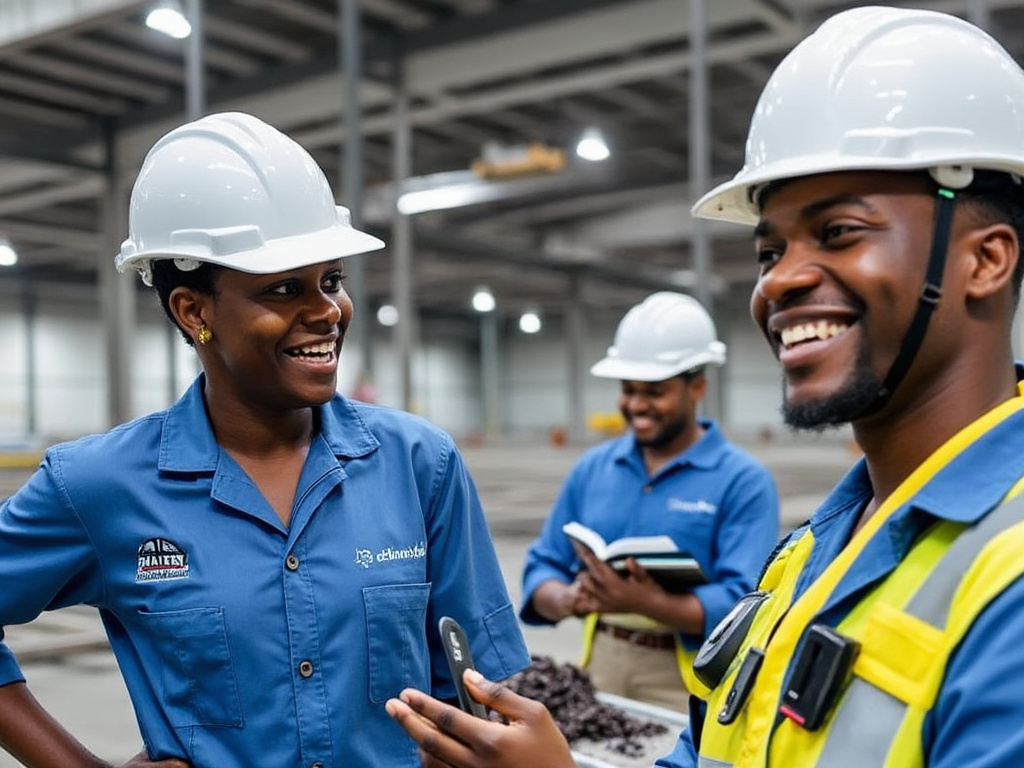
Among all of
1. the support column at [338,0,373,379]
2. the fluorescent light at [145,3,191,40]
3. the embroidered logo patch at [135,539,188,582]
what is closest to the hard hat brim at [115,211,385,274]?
the embroidered logo patch at [135,539,188,582]

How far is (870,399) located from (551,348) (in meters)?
31.8

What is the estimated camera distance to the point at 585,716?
2.74 metres

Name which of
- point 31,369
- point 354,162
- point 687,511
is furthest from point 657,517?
point 31,369

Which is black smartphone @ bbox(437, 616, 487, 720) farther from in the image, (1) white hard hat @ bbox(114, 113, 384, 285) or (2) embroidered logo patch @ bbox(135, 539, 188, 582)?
(1) white hard hat @ bbox(114, 113, 384, 285)

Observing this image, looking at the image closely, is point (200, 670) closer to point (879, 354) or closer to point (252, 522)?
point (252, 522)

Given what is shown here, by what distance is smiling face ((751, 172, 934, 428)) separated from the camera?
3.25 feet

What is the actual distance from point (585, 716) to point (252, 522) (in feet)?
5.15

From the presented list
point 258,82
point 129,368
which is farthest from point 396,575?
point 129,368

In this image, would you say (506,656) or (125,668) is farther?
(506,656)

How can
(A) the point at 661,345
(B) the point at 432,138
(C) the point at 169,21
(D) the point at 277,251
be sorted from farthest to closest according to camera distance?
(B) the point at 432,138 < (C) the point at 169,21 < (A) the point at 661,345 < (D) the point at 277,251

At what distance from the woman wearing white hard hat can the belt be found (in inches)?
50.4

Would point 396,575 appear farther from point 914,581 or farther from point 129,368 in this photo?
point 129,368

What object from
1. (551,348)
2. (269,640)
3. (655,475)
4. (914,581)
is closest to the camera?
(914,581)

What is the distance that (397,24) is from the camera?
983cm
